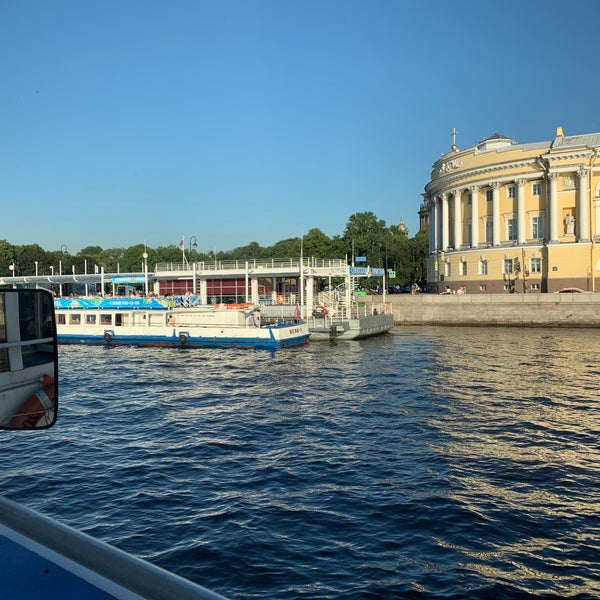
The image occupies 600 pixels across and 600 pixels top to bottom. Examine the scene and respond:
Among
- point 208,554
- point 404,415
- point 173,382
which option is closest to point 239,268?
point 173,382

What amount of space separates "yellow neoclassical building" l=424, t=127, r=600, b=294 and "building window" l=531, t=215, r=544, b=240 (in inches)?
4.3

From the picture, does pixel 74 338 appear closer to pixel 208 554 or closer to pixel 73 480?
pixel 73 480

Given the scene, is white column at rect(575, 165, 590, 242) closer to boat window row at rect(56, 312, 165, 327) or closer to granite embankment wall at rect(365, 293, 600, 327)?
granite embankment wall at rect(365, 293, 600, 327)

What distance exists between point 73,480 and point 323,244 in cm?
8163

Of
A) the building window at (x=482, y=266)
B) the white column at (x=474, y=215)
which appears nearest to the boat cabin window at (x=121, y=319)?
the building window at (x=482, y=266)

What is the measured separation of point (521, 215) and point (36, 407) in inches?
2706

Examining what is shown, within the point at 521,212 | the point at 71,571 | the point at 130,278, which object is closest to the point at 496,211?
the point at 521,212

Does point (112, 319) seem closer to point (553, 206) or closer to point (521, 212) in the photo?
point (521, 212)

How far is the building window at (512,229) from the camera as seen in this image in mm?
67500

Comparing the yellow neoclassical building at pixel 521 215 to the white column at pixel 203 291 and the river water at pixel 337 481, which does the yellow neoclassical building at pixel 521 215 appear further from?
the river water at pixel 337 481

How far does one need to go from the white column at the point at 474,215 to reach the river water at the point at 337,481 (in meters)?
47.0

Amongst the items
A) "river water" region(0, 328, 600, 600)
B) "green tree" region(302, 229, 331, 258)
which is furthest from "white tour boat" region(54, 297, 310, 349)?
"green tree" region(302, 229, 331, 258)

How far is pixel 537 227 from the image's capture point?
216 feet

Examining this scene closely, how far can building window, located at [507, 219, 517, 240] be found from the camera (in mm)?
67500
